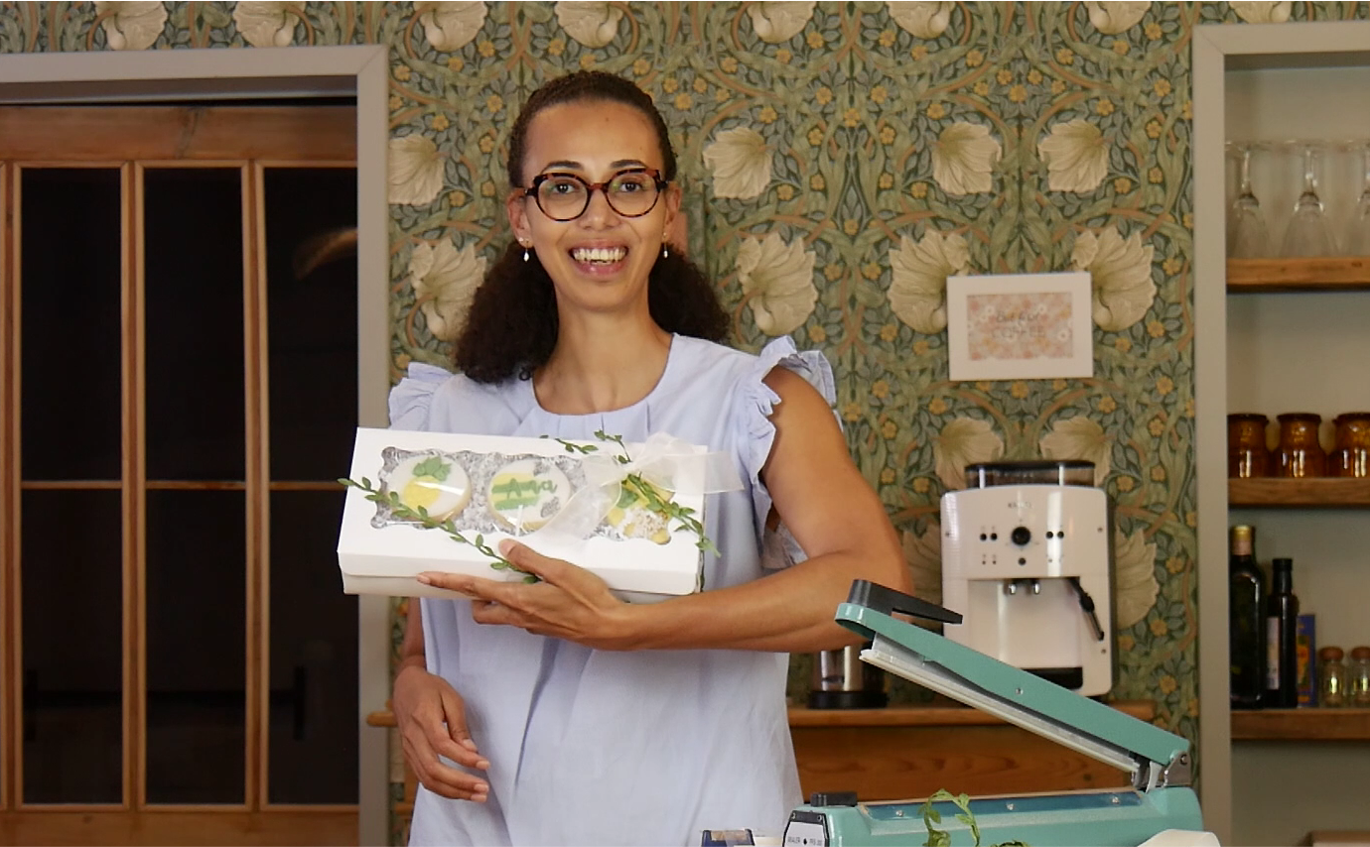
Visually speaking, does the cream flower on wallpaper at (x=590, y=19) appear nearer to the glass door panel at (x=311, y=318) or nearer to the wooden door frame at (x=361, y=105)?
the wooden door frame at (x=361, y=105)

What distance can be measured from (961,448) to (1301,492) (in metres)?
0.69

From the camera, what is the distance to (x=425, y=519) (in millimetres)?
1398

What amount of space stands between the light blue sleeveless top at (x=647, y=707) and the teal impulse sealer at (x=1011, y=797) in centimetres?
38

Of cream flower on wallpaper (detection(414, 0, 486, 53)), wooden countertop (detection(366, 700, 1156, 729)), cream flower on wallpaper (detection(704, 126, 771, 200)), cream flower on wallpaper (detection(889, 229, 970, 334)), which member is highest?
cream flower on wallpaper (detection(414, 0, 486, 53))

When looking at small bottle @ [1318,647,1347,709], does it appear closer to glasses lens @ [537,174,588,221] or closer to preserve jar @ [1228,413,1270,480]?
preserve jar @ [1228,413,1270,480]

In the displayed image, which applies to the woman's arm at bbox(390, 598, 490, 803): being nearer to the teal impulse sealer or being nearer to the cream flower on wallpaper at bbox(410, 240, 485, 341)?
the teal impulse sealer

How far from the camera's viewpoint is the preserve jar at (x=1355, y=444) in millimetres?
3346

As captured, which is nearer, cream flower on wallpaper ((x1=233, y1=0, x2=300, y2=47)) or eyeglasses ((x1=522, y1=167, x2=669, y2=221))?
eyeglasses ((x1=522, y1=167, x2=669, y2=221))

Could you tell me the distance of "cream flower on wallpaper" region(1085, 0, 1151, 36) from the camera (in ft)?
11.0

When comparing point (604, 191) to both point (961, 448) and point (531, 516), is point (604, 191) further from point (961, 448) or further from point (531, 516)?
point (961, 448)

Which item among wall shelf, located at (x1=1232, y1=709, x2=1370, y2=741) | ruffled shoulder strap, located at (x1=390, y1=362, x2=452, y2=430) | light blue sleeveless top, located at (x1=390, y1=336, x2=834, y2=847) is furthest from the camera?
wall shelf, located at (x1=1232, y1=709, x2=1370, y2=741)

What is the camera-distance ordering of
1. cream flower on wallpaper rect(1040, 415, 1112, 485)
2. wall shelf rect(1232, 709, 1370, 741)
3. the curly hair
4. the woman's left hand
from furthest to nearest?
cream flower on wallpaper rect(1040, 415, 1112, 485), wall shelf rect(1232, 709, 1370, 741), the curly hair, the woman's left hand

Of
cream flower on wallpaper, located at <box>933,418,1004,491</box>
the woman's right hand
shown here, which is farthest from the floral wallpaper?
the woman's right hand

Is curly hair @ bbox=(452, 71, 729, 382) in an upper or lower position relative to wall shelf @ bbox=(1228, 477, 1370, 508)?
upper
